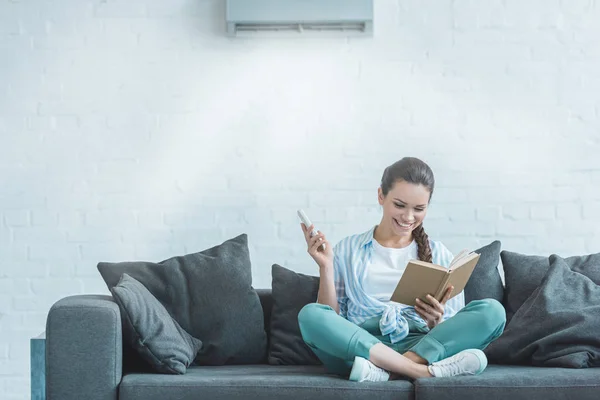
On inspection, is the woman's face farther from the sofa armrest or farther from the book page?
the sofa armrest

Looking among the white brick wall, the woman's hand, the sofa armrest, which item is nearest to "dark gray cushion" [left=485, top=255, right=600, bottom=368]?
the woman's hand

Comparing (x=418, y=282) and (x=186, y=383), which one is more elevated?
(x=418, y=282)

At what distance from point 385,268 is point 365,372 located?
0.56 metres

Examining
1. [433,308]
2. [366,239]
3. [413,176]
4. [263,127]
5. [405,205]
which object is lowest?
[433,308]

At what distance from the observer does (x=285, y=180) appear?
4156 millimetres

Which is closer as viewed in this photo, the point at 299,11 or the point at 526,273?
the point at 526,273

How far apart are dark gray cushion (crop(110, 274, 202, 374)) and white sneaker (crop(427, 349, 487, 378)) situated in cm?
87

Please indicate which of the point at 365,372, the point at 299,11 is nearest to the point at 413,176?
the point at 365,372

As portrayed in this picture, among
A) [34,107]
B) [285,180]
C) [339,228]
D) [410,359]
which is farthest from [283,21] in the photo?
[410,359]

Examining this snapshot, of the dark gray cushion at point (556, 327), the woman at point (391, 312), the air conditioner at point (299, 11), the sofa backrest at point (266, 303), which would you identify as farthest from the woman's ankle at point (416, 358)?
the air conditioner at point (299, 11)

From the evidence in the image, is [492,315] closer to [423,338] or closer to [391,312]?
[423,338]

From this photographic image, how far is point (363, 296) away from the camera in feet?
10.7

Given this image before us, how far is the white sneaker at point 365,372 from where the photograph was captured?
2828mm

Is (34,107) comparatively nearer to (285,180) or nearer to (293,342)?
(285,180)
